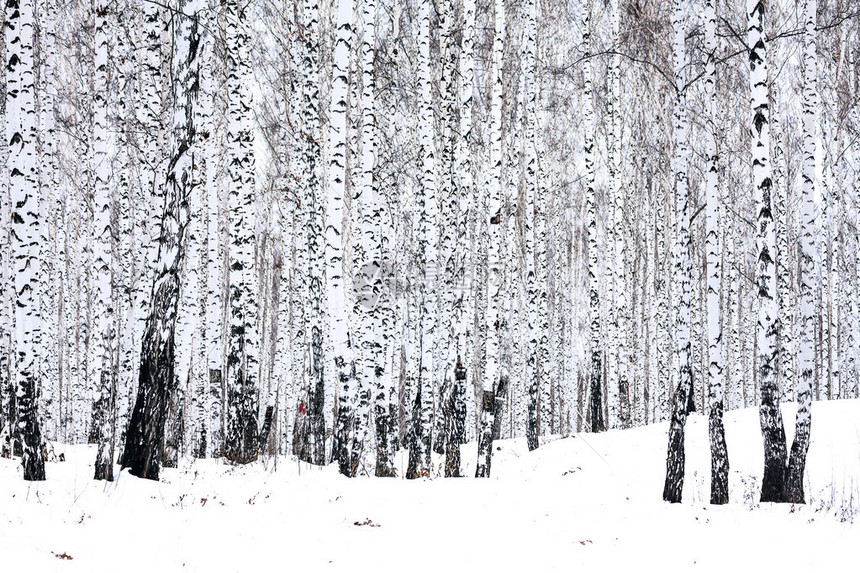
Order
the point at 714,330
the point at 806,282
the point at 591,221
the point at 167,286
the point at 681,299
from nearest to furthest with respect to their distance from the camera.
A: the point at 167,286 < the point at 714,330 < the point at 681,299 < the point at 806,282 < the point at 591,221

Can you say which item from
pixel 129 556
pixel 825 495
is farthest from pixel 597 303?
pixel 129 556

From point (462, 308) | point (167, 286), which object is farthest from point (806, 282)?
→ point (167, 286)

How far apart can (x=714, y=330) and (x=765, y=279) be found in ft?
2.94

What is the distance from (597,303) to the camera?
18.2 m

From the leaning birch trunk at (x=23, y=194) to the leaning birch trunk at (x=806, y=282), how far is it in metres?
8.98

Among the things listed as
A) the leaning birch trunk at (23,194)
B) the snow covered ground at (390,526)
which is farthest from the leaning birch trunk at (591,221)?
the leaning birch trunk at (23,194)

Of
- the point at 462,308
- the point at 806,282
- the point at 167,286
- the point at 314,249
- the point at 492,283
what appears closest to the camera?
the point at 167,286

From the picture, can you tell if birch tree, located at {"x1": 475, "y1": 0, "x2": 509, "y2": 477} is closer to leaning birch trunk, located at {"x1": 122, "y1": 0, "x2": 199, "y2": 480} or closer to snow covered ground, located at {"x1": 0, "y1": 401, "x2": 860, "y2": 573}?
snow covered ground, located at {"x1": 0, "y1": 401, "x2": 860, "y2": 573}

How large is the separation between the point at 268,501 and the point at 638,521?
167 inches

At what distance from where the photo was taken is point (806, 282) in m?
10.3

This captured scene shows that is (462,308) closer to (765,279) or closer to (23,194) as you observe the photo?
(765,279)

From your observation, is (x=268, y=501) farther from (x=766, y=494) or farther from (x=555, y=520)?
(x=766, y=494)

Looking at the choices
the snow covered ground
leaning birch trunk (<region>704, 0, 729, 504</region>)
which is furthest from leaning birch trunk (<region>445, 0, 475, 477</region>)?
leaning birch trunk (<region>704, 0, 729, 504</region>)

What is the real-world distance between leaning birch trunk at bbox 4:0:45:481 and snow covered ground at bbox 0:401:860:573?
51.9 inches
